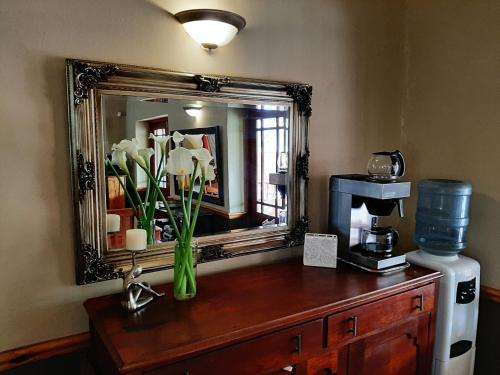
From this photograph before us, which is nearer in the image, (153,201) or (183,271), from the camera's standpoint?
(183,271)

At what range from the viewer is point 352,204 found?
1.90m

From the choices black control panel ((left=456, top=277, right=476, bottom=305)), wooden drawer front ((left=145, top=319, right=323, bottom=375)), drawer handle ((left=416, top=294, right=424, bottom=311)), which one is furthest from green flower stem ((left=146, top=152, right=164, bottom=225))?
black control panel ((left=456, top=277, right=476, bottom=305))

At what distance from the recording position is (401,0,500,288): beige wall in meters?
1.97

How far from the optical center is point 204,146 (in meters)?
1.71

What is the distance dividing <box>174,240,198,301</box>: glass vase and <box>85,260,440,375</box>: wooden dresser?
4 centimetres

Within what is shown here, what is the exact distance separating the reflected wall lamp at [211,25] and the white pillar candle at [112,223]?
0.82m

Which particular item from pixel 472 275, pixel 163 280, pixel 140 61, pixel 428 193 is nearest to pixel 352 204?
pixel 428 193

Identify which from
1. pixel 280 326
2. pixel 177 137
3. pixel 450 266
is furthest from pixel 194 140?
pixel 450 266

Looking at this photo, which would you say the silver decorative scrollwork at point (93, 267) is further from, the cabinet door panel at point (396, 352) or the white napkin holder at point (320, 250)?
the cabinet door panel at point (396, 352)

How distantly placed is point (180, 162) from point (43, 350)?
89 centimetres

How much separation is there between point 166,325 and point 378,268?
1.02m

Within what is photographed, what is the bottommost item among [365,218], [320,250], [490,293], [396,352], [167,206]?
[396,352]

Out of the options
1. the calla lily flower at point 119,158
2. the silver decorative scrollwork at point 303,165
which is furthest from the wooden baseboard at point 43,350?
the silver decorative scrollwork at point 303,165

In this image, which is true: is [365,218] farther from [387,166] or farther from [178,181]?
[178,181]
